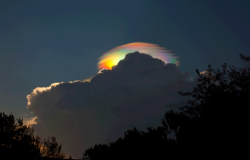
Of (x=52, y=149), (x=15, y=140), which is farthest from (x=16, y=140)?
(x=52, y=149)

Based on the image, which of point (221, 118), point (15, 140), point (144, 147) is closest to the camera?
point (221, 118)

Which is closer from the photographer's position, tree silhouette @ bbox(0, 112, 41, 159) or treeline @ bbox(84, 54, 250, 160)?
treeline @ bbox(84, 54, 250, 160)

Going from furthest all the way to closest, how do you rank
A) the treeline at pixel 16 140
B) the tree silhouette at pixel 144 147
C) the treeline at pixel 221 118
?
1. the tree silhouette at pixel 144 147
2. the treeline at pixel 16 140
3. the treeline at pixel 221 118

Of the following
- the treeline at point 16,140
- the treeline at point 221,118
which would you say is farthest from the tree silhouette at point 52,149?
the treeline at point 221,118

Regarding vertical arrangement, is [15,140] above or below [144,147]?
above

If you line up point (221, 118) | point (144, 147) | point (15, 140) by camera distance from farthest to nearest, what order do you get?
point (144, 147)
point (15, 140)
point (221, 118)

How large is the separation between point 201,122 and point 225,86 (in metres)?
5.33

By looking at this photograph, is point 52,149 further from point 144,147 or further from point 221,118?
point 221,118

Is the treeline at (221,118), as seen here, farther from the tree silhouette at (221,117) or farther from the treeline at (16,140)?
the treeline at (16,140)

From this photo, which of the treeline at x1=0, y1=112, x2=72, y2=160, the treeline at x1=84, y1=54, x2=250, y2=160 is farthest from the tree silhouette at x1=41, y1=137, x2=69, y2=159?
the treeline at x1=84, y1=54, x2=250, y2=160

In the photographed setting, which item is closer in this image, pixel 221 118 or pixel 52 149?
pixel 221 118

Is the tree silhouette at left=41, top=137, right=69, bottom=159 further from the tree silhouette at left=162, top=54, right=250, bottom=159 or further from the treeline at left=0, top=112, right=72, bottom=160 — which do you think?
the tree silhouette at left=162, top=54, right=250, bottom=159

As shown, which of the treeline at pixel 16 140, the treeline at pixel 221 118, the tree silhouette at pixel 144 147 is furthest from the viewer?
the tree silhouette at pixel 144 147

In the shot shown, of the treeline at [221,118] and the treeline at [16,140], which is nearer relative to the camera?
the treeline at [221,118]
